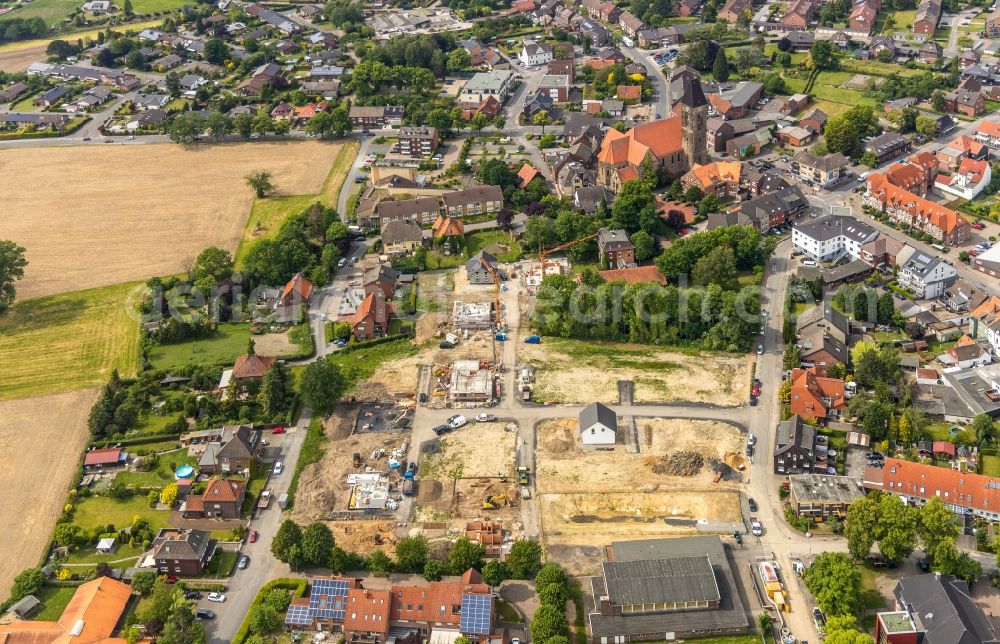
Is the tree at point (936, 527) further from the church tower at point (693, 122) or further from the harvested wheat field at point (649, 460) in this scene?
the church tower at point (693, 122)

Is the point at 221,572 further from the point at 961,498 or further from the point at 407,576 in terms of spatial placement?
the point at 961,498

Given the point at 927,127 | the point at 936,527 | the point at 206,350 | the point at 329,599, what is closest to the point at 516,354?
the point at 206,350

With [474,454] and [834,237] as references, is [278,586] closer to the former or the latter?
[474,454]

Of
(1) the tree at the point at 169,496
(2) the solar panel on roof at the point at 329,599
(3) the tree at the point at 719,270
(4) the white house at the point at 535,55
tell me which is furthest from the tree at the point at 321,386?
(4) the white house at the point at 535,55

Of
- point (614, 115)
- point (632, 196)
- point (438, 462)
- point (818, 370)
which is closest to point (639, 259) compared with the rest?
point (632, 196)

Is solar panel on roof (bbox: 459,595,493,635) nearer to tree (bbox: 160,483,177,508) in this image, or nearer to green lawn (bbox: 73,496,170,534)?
green lawn (bbox: 73,496,170,534)

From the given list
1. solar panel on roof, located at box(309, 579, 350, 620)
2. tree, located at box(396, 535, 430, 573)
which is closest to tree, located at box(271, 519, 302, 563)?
solar panel on roof, located at box(309, 579, 350, 620)

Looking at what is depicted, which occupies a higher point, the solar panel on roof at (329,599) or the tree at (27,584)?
the solar panel on roof at (329,599)
